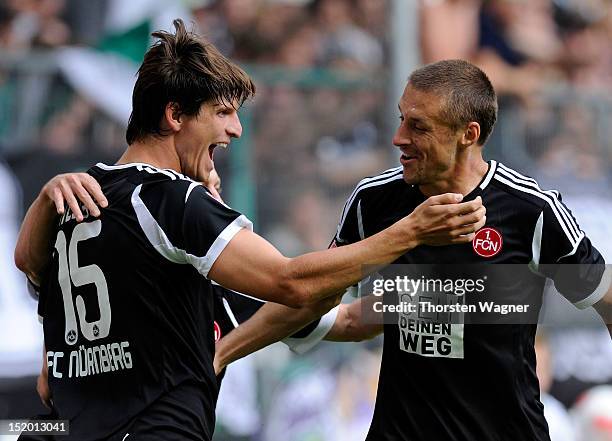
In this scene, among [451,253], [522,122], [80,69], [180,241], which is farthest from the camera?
[522,122]

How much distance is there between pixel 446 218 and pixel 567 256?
2.84ft

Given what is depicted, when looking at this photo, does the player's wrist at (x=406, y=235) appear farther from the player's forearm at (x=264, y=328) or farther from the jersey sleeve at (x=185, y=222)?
the player's forearm at (x=264, y=328)

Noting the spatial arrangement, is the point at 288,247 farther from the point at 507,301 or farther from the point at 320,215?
the point at 507,301

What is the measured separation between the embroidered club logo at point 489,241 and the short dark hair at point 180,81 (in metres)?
1.22

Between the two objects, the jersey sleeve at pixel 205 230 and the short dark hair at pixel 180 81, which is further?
the short dark hair at pixel 180 81

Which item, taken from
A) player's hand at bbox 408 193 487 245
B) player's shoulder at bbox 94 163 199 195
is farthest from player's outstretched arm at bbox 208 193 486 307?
player's shoulder at bbox 94 163 199 195

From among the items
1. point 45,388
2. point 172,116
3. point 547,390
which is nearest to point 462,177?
point 172,116

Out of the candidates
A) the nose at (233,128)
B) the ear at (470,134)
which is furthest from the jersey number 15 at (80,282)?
the ear at (470,134)

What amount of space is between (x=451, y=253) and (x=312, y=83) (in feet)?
15.3

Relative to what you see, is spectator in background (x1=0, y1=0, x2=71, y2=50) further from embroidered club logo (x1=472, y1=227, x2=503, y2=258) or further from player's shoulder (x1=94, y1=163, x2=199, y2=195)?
embroidered club logo (x1=472, y1=227, x2=503, y2=258)

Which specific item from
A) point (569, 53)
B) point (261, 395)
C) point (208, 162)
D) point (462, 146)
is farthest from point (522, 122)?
point (208, 162)

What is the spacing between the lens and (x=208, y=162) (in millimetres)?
4402

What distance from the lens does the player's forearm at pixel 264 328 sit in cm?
505

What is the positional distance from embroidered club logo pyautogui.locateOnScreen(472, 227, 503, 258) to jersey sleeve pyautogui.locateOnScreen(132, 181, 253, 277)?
46.7 inches
